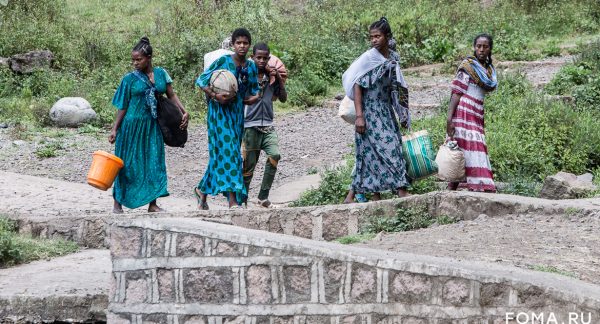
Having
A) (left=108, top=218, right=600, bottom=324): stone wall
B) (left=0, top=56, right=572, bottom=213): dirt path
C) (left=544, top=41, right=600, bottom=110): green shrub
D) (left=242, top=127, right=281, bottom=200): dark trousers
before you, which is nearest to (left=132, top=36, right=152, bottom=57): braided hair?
(left=242, top=127, right=281, bottom=200): dark trousers

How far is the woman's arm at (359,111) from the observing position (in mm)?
8648

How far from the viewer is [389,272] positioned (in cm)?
532

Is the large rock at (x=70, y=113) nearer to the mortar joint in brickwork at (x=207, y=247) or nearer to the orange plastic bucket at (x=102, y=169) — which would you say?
the orange plastic bucket at (x=102, y=169)

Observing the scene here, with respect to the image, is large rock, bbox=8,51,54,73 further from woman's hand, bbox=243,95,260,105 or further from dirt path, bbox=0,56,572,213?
woman's hand, bbox=243,95,260,105

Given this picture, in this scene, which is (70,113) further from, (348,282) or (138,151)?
A: (348,282)

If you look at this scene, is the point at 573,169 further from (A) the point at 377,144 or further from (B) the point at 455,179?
(A) the point at 377,144

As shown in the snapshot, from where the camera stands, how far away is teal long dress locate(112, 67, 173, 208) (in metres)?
8.66

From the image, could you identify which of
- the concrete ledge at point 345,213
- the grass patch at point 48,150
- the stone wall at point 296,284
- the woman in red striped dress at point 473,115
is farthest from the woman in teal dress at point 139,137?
the grass patch at point 48,150

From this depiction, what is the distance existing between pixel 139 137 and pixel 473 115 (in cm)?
285

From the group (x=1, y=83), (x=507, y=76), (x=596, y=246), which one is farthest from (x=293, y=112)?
(x=596, y=246)

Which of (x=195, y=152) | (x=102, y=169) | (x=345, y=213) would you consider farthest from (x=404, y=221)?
(x=195, y=152)

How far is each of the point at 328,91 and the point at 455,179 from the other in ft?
21.6

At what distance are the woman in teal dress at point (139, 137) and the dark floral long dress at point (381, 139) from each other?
1512 millimetres

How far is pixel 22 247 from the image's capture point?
25.2 ft
